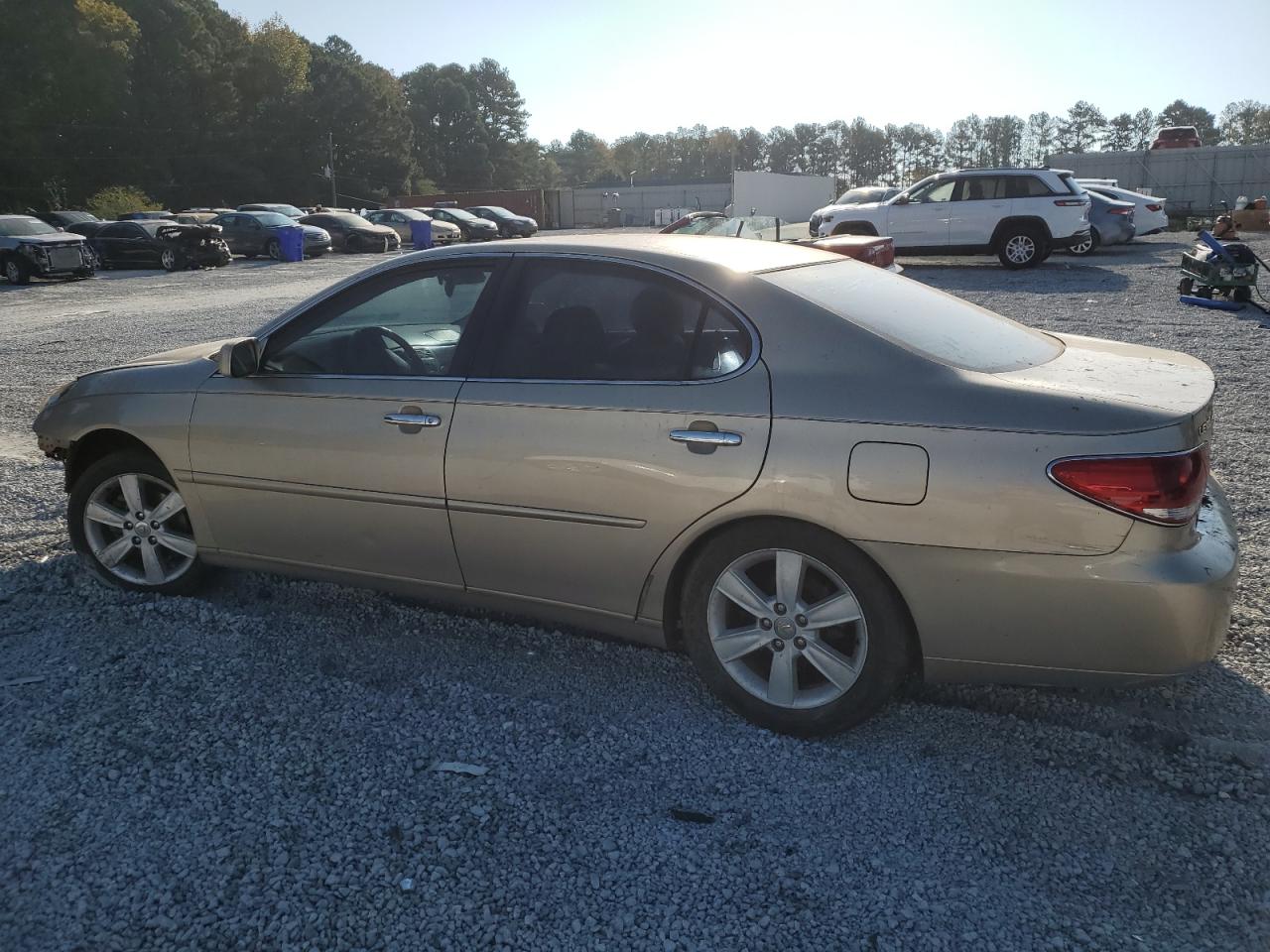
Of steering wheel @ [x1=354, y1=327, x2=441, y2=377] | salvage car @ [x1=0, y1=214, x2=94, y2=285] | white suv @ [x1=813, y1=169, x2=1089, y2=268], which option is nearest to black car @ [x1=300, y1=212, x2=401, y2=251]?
salvage car @ [x1=0, y1=214, x2=94, y2=285]

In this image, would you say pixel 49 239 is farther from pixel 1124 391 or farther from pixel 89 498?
pixel 1124 391

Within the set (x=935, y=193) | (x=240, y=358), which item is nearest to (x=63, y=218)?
(x=935, y=193)

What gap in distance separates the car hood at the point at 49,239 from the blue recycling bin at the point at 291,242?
7483mm

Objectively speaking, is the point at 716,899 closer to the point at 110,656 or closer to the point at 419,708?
the point at 419,708

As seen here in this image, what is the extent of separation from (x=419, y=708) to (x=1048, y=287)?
15453 mm

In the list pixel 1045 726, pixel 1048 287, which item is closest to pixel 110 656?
pixel 1045 726

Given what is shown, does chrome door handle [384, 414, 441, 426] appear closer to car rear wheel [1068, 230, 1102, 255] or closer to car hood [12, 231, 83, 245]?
car rear wheel [1068, 230, 1102, 255]

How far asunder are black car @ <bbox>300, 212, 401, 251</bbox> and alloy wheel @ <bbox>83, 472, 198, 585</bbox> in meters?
32.2

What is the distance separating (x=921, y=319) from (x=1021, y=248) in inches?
684

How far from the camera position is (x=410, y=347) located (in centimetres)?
389

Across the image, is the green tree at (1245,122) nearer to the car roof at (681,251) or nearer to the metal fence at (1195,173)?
the metal fence at (1195,173)

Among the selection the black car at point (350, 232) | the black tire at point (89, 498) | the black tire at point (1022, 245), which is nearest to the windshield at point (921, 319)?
the black tire at point (89, 498)

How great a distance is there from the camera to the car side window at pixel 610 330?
3.26 metres

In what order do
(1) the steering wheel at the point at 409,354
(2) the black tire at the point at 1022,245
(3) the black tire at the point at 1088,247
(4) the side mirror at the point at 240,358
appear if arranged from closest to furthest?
(1) the steering wheel at the point at 409,354
(4) the side mirror at the point at 240,358
(2) the black tire at the point at 1022,245
(3) the black tire at the point at 1088,247
